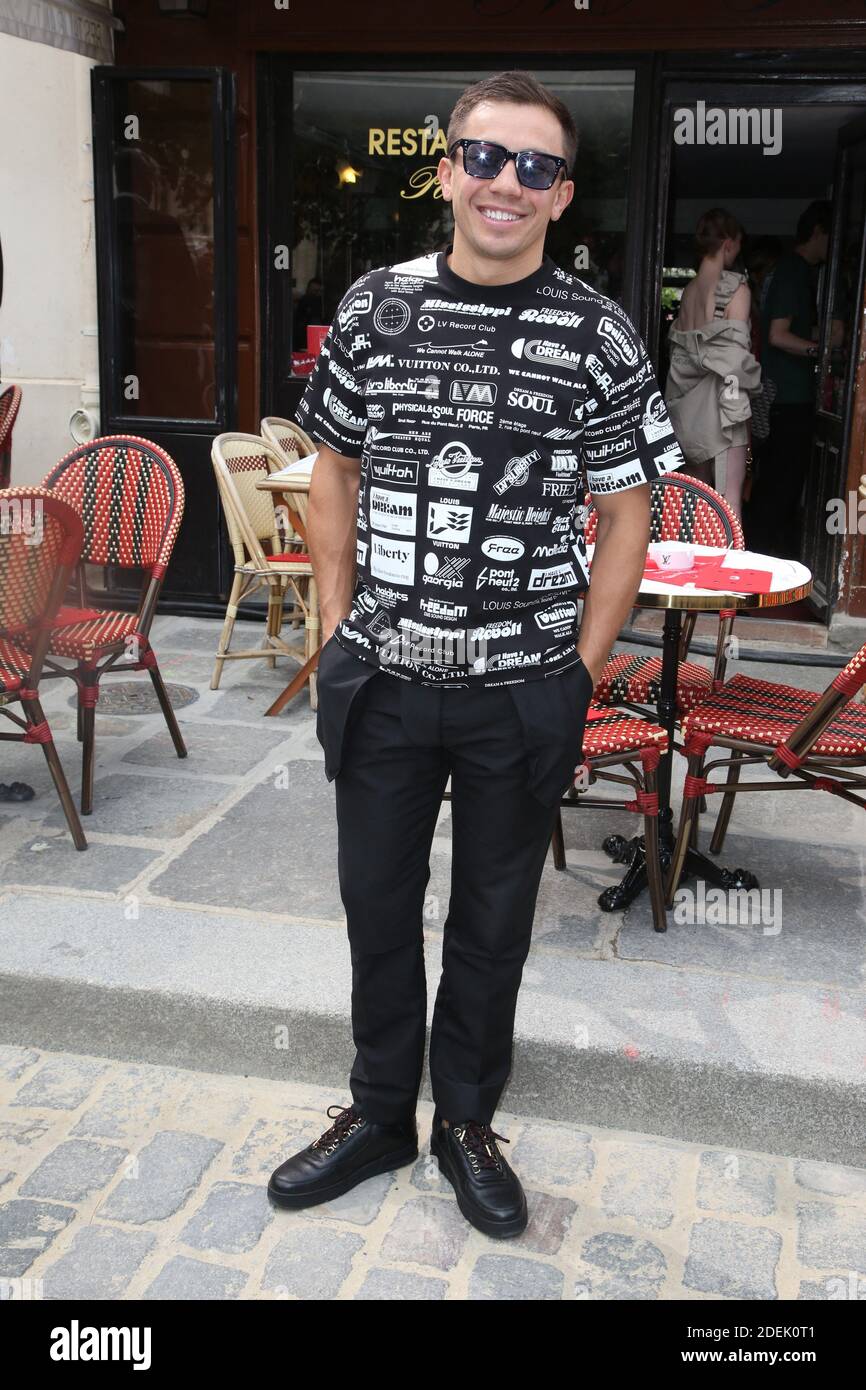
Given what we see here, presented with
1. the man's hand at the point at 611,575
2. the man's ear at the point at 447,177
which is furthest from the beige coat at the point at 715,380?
the man's ear at the point at 447,177

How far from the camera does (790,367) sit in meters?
8.54

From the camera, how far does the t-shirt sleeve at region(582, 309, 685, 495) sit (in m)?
2.23

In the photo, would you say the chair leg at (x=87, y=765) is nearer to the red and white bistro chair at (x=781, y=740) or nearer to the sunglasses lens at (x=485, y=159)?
the red and white bistro chair at (x=781, y=740)

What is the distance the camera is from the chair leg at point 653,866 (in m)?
3.63

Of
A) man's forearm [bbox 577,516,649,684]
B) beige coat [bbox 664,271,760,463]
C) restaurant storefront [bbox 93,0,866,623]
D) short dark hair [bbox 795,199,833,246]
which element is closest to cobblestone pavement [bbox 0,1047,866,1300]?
man's forearm [bbox 577,516,649,684]

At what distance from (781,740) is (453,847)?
1459 mm

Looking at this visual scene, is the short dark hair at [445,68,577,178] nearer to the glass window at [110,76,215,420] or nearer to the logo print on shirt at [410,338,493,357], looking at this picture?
the logo print on shirt at [410,338,493,357]

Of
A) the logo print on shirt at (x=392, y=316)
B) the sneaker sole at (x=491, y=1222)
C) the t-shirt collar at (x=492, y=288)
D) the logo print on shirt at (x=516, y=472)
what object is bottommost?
the sneaker sole at (x=491, y=1222)

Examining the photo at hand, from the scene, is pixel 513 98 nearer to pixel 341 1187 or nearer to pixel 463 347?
pixel 463 347

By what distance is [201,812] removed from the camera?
14.6 feet

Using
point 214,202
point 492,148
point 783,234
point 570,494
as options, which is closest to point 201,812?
point 570,494

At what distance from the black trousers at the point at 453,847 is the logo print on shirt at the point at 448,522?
27 cm

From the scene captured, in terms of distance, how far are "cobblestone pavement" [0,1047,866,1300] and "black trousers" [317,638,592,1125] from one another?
10.5 inches

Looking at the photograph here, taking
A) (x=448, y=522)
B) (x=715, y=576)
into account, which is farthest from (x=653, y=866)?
(x=448, y=522)
